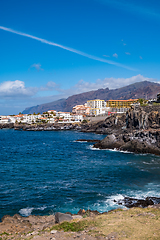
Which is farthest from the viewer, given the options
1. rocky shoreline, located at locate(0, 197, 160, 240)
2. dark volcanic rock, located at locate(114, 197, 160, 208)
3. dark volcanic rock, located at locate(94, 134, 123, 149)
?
dark volcanic rock, located at locate(94, 134, 123, 149)

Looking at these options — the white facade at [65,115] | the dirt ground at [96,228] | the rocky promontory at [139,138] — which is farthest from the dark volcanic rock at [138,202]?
the white facade at [65,115]

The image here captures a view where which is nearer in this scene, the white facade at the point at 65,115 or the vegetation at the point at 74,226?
the vegetation at the point at 74,226

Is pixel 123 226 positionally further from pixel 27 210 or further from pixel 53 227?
pixel 27 210

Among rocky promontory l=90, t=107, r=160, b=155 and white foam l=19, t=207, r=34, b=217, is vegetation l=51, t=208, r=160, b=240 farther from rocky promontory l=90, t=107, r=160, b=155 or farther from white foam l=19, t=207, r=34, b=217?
rocky promontory l=90, t=107, r=160, b=155

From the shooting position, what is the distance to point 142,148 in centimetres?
5416

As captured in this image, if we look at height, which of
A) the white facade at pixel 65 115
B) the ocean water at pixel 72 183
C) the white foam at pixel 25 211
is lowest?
the white foam at pixel 25 211

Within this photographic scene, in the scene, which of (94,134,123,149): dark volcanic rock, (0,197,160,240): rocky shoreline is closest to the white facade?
(94,134,123,149): dark volcanic rock

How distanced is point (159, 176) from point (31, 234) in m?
24.6

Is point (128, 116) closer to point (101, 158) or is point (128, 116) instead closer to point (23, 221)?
point (101, 158)

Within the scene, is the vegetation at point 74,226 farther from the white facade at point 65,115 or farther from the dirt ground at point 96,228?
the white facade at point 65,115

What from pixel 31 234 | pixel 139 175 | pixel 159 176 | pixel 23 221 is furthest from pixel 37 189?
pixel 159 176

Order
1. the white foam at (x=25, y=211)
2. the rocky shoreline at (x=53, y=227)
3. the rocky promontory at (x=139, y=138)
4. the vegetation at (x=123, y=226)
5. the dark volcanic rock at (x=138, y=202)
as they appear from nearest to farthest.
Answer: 1. the vegetation at (x=123, y=226)
2. the rocky shoreline at (x=53, y=227)
3. the white foam at (x=25, y=211)
4. the dark volcanic rock at (x=138, y=202)
5. the rocky promontory at (x=139, y=138)

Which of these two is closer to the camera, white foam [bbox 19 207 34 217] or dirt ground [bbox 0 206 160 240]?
dirt ground [bbox 0 206 160 240]

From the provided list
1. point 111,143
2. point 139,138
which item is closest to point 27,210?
point 139,138
